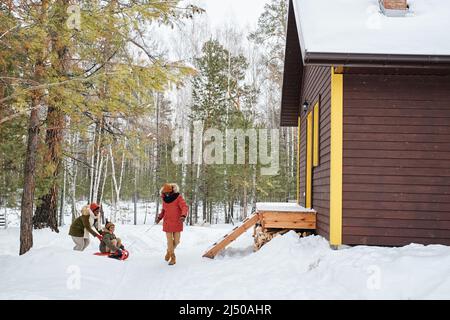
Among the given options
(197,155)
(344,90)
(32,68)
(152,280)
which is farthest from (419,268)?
(197,155)

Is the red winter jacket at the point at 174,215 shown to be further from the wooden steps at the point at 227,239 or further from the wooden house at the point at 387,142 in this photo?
the wooden house at the point at 387,142

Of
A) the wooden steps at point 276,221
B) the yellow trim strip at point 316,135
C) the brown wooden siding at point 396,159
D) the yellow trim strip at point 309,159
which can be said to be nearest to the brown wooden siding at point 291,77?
the yellow trim strip at point 309,159

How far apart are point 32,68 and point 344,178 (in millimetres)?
6502

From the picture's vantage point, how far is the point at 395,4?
7.20 m

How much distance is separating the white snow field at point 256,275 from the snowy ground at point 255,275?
11 mm

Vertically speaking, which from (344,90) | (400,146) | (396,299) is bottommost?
(396,299)

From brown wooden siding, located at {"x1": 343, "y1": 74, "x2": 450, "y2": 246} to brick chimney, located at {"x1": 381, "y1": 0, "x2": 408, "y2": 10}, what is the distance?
139cm

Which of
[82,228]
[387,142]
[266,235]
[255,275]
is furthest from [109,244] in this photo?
[387,142]

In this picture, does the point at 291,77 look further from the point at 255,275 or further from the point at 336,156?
the point at 255,275

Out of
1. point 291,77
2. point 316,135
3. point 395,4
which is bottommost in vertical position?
point 316,135

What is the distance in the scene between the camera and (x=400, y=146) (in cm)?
674

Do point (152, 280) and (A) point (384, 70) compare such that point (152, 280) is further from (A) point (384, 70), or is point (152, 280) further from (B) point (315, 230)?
(A) point (384, 70)

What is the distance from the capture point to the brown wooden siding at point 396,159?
6.60 meters

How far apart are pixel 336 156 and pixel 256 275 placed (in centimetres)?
244
